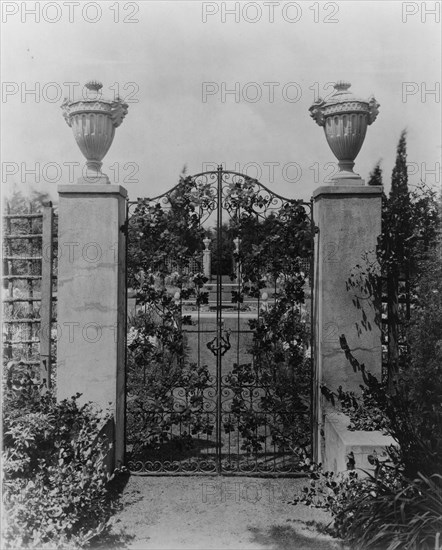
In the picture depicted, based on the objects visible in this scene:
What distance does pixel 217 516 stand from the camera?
13.4 feet

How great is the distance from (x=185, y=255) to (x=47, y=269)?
1400 mm

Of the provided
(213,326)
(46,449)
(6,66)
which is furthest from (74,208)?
(213,326)

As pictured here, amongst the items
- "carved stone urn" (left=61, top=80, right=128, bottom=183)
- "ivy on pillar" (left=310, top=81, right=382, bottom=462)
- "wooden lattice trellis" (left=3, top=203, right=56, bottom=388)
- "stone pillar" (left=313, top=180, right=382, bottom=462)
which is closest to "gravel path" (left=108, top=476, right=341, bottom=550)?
"ivy on pillar" (left=310, top=81, right=382, bottom=462)

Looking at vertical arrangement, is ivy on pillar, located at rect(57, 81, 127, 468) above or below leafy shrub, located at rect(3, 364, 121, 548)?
above

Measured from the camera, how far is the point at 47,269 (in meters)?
5.21

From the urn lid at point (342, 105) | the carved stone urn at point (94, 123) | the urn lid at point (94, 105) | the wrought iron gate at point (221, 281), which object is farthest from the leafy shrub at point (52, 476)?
the urn lid at point (342, 105)

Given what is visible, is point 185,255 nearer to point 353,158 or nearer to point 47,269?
point 47,269

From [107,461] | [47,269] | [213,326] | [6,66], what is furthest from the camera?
[213,326]

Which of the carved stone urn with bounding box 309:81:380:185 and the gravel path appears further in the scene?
the carved stone urn with bounding box 309:81:380:185

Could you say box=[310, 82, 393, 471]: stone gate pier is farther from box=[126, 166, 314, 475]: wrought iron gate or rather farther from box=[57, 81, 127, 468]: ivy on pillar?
box=[57, 81, 127, 468]: ivy on pillar

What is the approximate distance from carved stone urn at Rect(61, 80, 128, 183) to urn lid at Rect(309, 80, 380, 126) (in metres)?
1.74

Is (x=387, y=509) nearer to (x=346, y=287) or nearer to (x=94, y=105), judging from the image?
(x=346, y=287)

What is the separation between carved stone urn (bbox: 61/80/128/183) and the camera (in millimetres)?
4684

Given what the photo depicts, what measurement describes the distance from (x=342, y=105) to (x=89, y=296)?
2.79 meters
